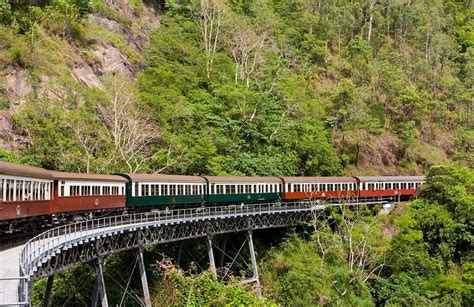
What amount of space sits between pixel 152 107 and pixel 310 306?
77.0ft

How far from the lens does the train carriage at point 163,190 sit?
31.9 metres

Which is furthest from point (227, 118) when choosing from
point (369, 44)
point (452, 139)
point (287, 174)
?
point (369, 44)

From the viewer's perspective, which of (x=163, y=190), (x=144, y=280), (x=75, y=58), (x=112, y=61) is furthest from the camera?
(x=112, y=61)

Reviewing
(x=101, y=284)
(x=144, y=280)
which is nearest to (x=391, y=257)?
(x=144, y=280)

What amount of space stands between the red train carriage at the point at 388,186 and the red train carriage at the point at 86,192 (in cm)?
2613

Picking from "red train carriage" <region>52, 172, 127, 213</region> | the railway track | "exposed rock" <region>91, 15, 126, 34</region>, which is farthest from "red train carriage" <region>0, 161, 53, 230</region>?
"exposed rock" <region>91, 15, 126, 34</region>

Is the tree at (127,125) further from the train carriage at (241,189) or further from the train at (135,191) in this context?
the train at (135,191)

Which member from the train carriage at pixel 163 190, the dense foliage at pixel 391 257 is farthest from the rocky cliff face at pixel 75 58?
the dense foliage at pixel 391 257

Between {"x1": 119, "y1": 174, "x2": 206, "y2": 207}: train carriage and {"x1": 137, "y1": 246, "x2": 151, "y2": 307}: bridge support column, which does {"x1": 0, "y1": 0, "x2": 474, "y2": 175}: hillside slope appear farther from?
{"x1": 137, "y1": 246, "x2": 151, "y2": 307}: bridge support column

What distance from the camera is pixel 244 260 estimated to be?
132 ft

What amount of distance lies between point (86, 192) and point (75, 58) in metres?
25.8

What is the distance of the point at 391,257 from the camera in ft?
137

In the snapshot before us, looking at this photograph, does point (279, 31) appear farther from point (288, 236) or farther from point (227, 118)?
point (288, 236)

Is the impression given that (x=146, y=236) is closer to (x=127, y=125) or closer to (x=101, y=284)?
(x=101, y=284)
